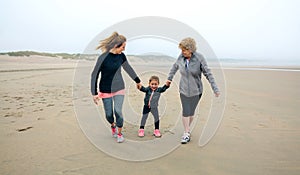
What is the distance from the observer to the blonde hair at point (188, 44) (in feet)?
12.9

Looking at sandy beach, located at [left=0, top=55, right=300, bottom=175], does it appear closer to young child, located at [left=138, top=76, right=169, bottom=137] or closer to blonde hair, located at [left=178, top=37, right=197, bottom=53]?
young child, located at [left=138, top=76, right=169, bottom=137]

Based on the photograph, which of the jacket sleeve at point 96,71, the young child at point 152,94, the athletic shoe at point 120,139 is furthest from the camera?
the young child at point 152,94

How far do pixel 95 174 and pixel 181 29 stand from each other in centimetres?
257

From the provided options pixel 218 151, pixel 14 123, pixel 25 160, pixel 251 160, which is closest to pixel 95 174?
pixel 25 160

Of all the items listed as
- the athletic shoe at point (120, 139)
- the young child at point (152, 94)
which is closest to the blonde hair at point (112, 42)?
the young child at point (152, 94)

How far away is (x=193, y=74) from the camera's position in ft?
13.5

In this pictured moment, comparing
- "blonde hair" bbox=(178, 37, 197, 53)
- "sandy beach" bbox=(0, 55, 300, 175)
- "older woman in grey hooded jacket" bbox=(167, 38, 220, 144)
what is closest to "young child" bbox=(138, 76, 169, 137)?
"sandy beach" bbox=(0, 55, 300, 175)

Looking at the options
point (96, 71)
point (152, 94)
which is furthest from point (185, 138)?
point (96, 71)

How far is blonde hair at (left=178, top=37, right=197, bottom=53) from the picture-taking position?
3920 mm

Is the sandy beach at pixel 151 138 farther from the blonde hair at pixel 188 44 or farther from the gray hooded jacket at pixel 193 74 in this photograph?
the blonde hair at pixel 188 44

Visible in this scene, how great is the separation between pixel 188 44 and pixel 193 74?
53 cm

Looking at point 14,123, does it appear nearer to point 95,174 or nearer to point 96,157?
point 96,157

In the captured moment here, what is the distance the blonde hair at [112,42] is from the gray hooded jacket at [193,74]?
1.07 metres

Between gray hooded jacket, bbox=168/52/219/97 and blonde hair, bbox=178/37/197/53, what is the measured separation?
0.15m
